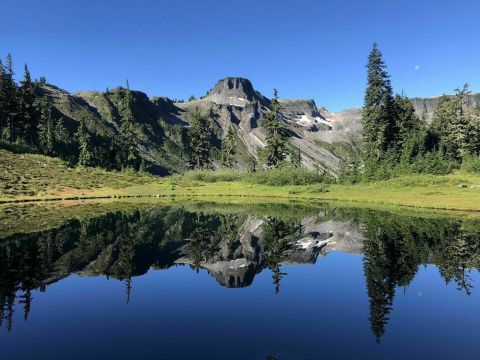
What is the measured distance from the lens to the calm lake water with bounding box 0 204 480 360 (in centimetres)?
1244

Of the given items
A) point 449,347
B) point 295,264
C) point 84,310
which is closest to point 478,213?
point 295,264

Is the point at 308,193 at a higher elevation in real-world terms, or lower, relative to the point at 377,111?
lower

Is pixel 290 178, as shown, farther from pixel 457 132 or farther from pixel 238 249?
pixel 238 249

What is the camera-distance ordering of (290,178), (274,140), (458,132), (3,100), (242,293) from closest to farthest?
(242,293)
(290,178)
(458,132)
(274,140)
(3,100)

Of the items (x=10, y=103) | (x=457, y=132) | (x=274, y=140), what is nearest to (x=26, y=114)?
(x=10, y=103)

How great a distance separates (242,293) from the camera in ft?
60.1

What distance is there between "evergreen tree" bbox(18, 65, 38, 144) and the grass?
2055cm

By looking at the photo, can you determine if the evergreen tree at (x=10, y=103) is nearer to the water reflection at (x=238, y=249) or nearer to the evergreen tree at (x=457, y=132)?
the water reflection at (x=238, y=249)

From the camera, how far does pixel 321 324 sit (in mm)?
14180

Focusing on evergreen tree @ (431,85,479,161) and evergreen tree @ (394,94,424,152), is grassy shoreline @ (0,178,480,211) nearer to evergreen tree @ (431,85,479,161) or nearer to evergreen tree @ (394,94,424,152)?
evergreen tree @ (394,94,424,152)

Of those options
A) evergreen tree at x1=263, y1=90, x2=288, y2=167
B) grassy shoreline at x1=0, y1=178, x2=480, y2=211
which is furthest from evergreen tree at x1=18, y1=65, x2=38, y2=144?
evergreen tree at x1=263, y1=90, x2=288, y2=167

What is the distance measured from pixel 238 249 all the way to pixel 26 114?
99.2 m

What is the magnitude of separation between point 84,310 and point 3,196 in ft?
185

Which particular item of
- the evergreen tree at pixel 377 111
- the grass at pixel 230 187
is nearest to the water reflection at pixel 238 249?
the grass at pixel 230 187
